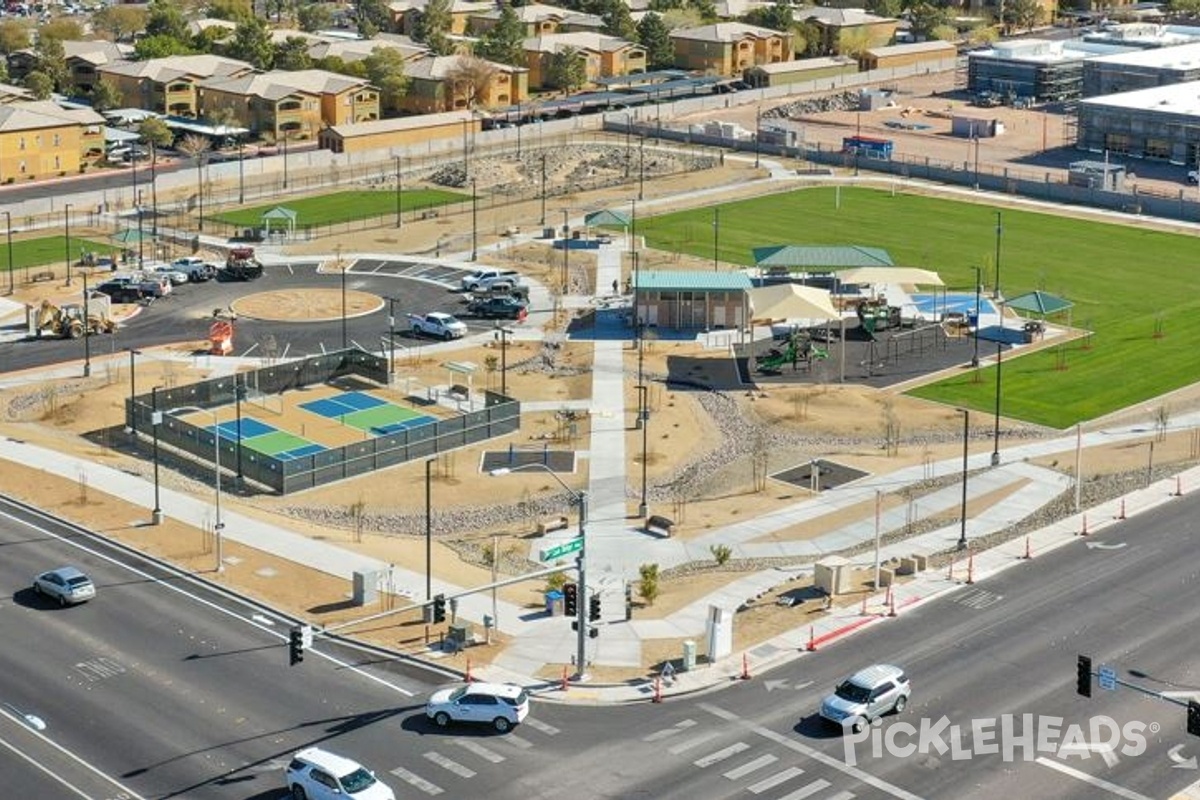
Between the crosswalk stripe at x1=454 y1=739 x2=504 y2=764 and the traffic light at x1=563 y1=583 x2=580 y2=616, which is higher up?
the traffic light at x1=563 y1=583 x2=580 y2=616

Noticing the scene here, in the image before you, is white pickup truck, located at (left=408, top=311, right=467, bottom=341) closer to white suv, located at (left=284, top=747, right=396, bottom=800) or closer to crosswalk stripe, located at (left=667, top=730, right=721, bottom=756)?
crosswalk stripe, located at (left=667, top=730, right=721, bottom=756)

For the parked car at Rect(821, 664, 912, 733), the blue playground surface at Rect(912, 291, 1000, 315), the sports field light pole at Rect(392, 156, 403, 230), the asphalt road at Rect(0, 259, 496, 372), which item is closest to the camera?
the parked car at Rect(821, 664, 912, 733)

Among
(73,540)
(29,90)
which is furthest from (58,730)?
(29,90)

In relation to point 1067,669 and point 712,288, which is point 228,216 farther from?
point 1067,669

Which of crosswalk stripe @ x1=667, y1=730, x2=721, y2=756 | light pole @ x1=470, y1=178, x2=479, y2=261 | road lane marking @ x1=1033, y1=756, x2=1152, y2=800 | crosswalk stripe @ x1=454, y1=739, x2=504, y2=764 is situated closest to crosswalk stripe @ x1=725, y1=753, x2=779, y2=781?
crosswalk stripe @ x1=667, y1=730, x2=721, y2=756

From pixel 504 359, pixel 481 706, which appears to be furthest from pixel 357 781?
Answer: pixel 504 359

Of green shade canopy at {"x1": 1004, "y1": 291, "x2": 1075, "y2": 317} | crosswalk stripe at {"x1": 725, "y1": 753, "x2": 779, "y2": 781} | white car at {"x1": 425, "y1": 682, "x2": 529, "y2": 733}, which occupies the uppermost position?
green shade canopy at {"x1": 1004, "y1": 291, "x2": 1075, "y2": 317}

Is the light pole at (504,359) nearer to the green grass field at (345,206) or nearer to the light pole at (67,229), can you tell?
the light pole at (67,229)
